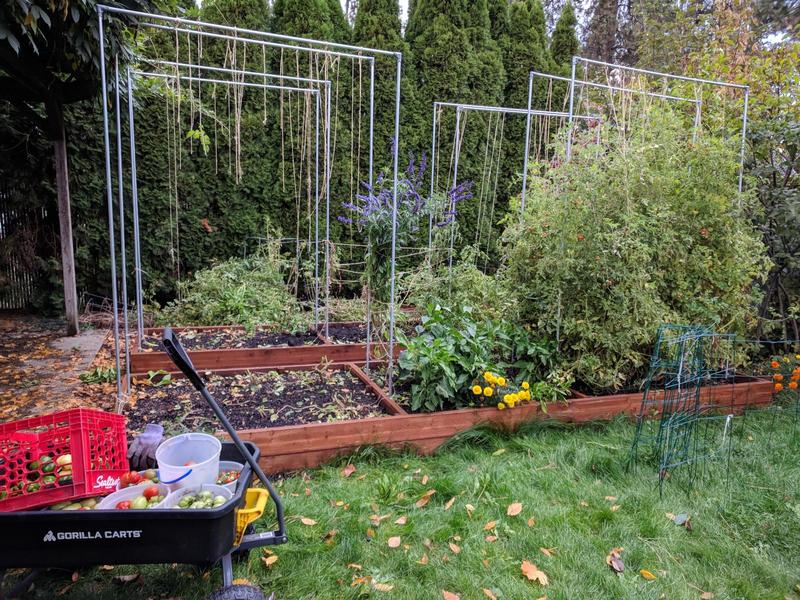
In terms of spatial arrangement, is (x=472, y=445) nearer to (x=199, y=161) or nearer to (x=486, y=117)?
(x=199, y=161)

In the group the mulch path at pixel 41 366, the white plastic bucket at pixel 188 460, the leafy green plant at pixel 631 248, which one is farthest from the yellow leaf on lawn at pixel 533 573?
the mulch path at pixel 41 366

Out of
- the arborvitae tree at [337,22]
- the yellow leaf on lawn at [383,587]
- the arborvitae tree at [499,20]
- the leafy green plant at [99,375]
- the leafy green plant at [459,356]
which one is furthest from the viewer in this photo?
the arborvitae tree at [499,20]

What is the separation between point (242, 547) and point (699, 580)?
1.69 m

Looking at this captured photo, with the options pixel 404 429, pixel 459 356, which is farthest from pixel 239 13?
pixel 404 429

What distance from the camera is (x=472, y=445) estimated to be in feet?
9.93

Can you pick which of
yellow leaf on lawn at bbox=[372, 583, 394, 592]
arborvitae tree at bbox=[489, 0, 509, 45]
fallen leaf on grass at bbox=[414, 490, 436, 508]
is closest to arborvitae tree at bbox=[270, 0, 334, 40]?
arborvitae tree at bbox=[489, 0, 509, 45]

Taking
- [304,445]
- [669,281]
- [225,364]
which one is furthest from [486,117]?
[304,445]

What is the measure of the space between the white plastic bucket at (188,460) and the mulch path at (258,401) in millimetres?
1070

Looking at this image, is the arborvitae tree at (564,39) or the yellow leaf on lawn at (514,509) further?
the arborvitae tree at (564,39)

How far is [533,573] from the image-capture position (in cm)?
194

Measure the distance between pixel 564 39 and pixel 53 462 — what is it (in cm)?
915

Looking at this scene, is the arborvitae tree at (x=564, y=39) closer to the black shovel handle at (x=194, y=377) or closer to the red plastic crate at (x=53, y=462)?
the black shovel handle at (x=194, y=377)

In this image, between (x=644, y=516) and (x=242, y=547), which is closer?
(x=242, y=547)

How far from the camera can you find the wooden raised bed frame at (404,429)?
2.67m
